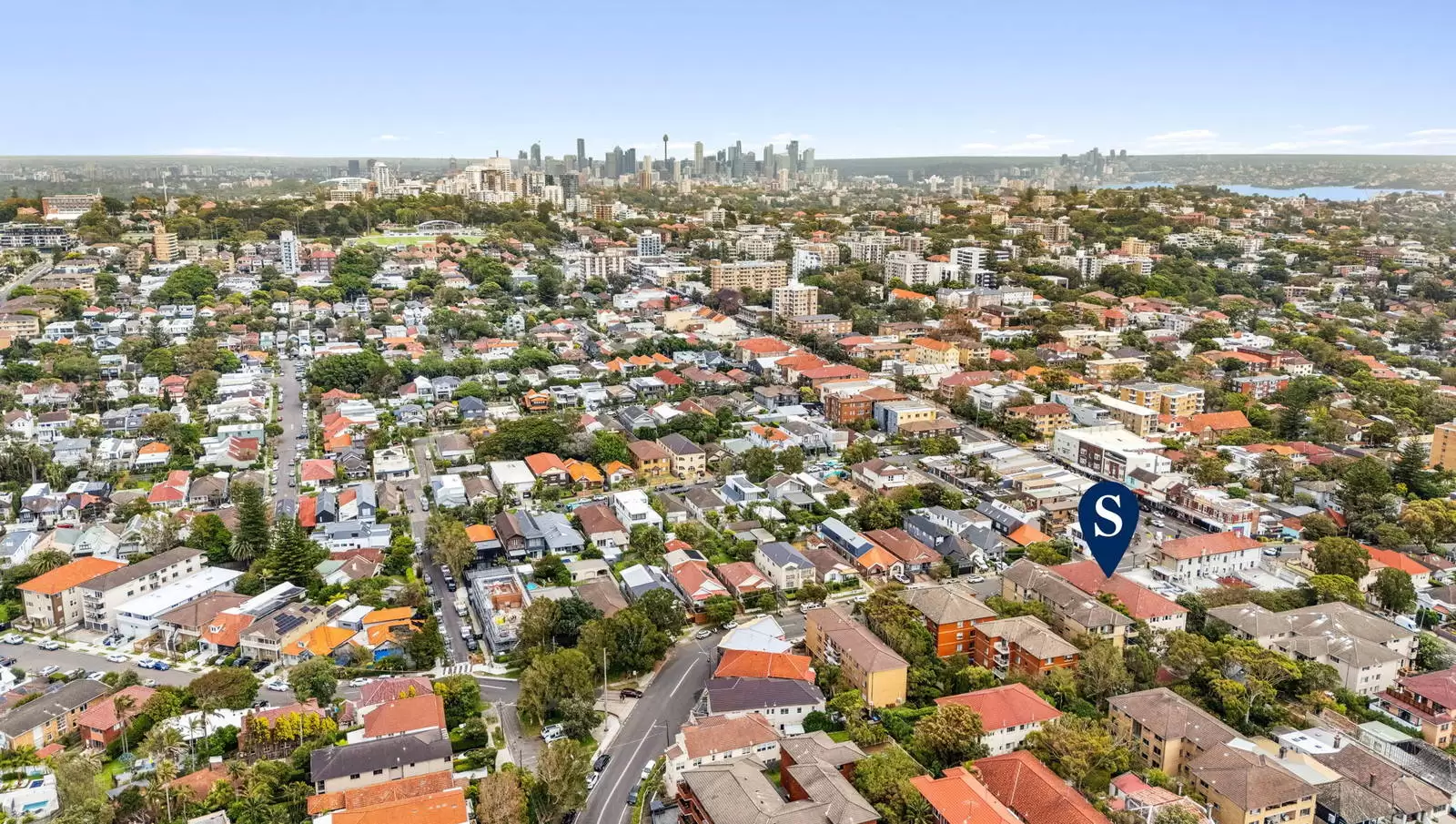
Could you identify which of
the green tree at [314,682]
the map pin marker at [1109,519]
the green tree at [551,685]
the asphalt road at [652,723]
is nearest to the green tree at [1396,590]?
the map pin marker at [1109,519]

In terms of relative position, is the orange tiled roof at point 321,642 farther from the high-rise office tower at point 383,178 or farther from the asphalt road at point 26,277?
the high-rise office tower at point 383,178

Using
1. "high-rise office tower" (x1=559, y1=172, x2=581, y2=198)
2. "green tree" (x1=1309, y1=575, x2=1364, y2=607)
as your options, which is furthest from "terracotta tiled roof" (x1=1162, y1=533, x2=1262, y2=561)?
"high-rise office tower" (x1=559, y1=172, x2=581, y2=198)

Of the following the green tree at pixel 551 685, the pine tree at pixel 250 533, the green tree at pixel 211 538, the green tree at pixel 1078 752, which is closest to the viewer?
the green tree at pixel 1078 752

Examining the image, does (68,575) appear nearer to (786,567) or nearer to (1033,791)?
(786,567)

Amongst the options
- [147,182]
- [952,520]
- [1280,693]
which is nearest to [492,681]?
[952,520]

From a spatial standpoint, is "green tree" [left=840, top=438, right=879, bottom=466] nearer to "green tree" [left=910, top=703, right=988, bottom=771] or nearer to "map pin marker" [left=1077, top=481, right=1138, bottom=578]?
"map pin marker" [left=1077, top=481, right=1138, bottom=578]
